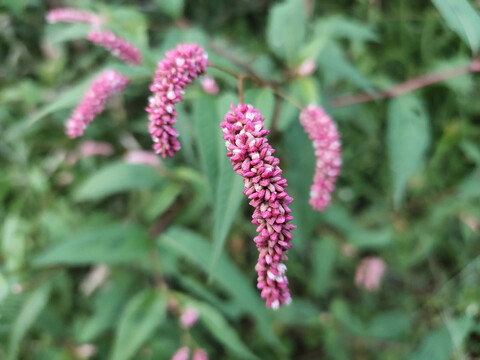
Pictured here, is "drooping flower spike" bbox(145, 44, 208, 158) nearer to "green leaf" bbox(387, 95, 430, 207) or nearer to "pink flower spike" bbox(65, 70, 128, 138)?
"pink flower spike" bbox(65, 70, 128, 138)

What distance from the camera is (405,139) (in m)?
1.61

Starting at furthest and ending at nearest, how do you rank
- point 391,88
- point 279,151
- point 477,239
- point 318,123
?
1. point 477,239
2. point 279,151
3. point 391,88
4. point 318,123

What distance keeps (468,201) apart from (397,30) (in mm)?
1115

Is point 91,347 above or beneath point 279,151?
beneath

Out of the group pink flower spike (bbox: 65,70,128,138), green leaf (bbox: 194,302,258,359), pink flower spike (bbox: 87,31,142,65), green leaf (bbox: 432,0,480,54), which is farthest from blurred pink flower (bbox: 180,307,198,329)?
green leaf (bbox: 432,0,480,54)

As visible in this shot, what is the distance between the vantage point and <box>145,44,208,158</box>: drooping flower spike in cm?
83

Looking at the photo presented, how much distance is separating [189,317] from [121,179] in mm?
627

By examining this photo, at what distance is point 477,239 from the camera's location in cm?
224

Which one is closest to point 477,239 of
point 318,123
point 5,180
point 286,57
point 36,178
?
point 286,57

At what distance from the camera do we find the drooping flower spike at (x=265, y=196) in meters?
0.67

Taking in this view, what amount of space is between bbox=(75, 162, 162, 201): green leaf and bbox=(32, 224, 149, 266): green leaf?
172mm

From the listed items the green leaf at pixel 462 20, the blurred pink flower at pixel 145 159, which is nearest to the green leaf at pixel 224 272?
the blurred pink flower at pixel 145 159

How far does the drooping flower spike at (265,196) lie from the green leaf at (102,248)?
34.9 inches

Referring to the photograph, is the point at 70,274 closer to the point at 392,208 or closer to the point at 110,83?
the point at 110,83
